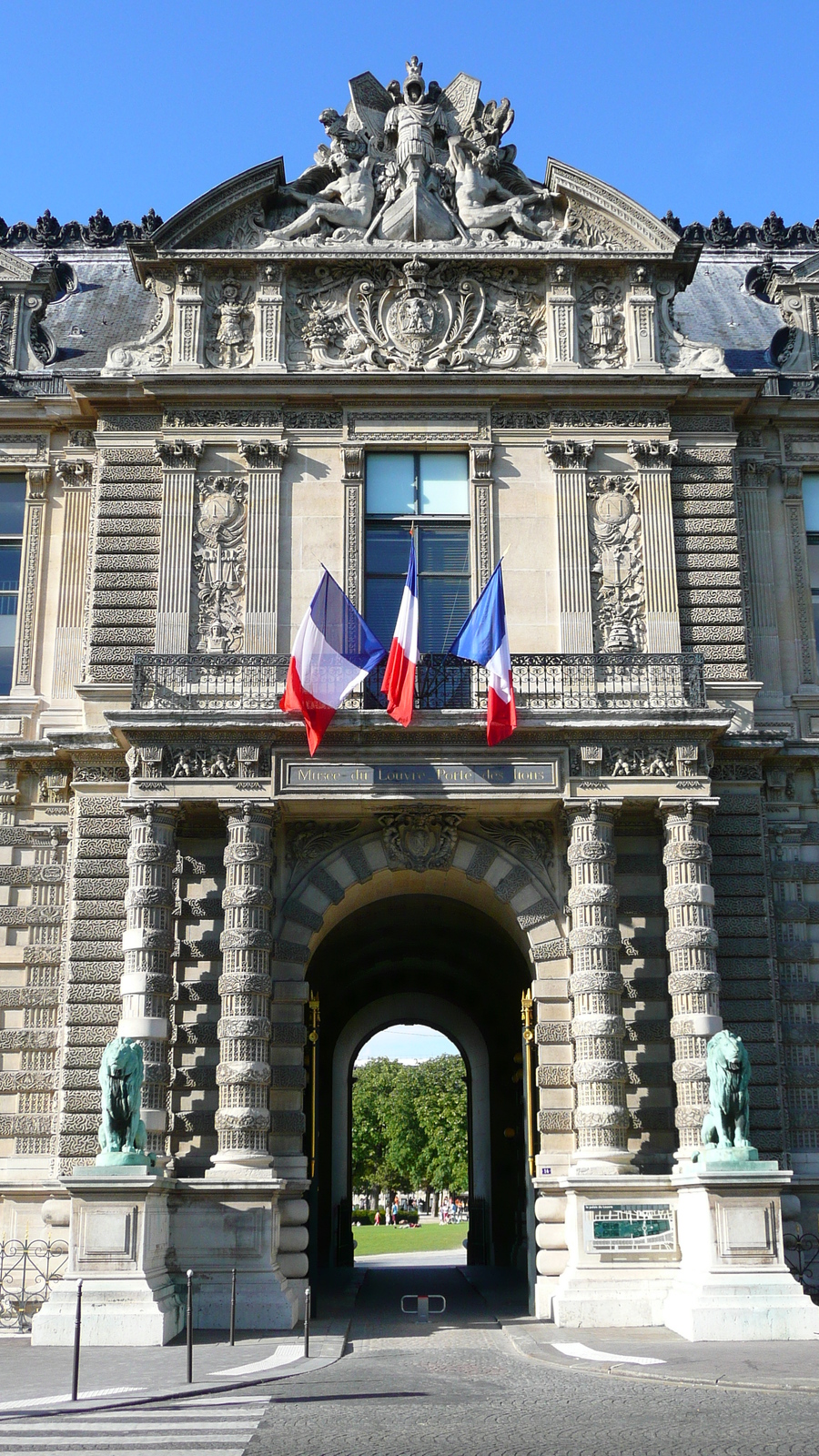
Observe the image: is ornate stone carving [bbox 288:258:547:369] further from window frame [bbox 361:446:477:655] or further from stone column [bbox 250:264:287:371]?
window frame [bbox 361:446:477:655]

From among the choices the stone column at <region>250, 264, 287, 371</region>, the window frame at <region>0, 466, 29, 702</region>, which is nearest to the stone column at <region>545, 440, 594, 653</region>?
the stone column at <region>250, 264, 287, 371</region>

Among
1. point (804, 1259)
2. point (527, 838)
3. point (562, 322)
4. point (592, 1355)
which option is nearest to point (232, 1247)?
point (592, 1355)

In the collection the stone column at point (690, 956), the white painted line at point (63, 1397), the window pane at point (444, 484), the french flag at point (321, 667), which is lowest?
the white painted line at point (63, 1397)

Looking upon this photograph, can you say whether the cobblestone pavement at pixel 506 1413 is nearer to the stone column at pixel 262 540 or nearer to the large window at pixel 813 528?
the stone column at pixel 262 540

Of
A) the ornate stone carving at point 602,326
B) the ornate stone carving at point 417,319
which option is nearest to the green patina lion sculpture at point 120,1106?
the ornate stone carving at point 417,319

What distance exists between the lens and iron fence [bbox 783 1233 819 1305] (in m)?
22.9

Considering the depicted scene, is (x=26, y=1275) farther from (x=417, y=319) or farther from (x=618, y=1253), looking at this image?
(x=417, y=319)

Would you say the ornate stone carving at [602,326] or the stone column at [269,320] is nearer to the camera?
the stone column at [269,320]

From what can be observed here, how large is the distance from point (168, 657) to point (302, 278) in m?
8.29

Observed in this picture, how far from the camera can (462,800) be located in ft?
77.2

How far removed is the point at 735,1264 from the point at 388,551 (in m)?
13.4

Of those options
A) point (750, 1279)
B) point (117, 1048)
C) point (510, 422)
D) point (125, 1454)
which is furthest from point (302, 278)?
point (125, 1454)

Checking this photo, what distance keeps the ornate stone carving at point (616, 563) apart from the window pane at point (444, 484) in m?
2.33

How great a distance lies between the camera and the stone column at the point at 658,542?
25500 mm
